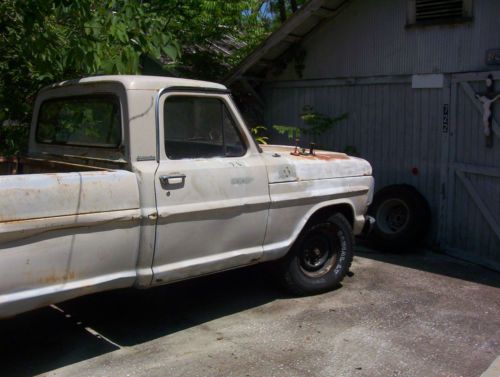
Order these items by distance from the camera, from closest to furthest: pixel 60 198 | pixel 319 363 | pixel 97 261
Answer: pixel 60 198
pixel 97 261
pixel 319 363

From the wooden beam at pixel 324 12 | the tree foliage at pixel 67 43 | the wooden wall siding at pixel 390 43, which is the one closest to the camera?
the tree foliage at pixel 67 43

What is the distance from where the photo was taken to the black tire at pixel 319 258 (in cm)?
570

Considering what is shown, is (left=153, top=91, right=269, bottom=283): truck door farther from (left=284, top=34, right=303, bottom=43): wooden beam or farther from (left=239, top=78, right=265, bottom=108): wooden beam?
(left=239, top=78, right=265, bottom=108): wooden beam

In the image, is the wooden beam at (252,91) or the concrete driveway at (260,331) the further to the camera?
the wooden beam at (252,91)

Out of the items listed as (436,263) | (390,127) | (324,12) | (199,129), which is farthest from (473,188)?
(199,129)

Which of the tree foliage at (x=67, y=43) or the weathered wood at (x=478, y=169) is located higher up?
the tree foliage at (x=67, y=43)

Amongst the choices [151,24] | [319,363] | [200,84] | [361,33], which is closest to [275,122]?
[361,33]

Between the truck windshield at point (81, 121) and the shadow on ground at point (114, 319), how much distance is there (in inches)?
59.6

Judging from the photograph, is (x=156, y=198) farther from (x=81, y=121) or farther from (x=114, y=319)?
(x=114, y=319)

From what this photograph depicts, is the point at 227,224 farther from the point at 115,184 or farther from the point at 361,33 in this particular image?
the point at 361,33

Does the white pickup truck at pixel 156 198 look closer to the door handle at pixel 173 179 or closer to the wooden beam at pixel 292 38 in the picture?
the door handle at pixel 173 179

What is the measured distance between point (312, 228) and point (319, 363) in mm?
1632

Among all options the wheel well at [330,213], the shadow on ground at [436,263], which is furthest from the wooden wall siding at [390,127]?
the wheel well at [330,213]

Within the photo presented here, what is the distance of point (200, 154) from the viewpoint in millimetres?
4828
